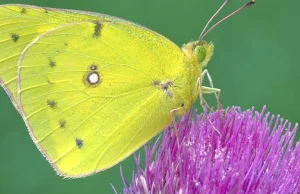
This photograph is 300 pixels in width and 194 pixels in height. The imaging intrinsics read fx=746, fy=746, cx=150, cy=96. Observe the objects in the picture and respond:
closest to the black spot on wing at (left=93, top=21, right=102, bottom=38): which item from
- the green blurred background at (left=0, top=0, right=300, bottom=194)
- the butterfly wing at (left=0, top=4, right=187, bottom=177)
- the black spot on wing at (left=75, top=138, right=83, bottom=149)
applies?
the butterfly wing at (left=0, top=4, right=187, bottom=177)

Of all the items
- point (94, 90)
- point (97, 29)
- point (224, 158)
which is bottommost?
point (224, 158)

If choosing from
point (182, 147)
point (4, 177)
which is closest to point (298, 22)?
point (4, 177)

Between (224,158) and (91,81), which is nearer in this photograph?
(224,158)

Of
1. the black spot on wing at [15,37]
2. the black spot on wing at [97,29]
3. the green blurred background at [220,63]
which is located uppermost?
the black spot on wing at [15,37]

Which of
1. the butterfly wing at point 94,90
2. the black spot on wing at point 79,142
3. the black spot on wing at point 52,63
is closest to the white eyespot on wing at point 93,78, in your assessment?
the butterfly wing at point 94,90

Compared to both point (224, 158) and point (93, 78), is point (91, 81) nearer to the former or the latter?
point (93, 78)

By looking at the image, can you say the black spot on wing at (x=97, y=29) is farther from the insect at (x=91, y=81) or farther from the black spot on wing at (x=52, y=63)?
the black spot on wing at (x=52, y=63)

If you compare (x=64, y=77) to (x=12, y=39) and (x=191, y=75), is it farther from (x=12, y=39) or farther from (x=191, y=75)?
(x=191, y=75)

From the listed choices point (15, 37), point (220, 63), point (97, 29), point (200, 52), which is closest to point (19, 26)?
point (15, 37)
